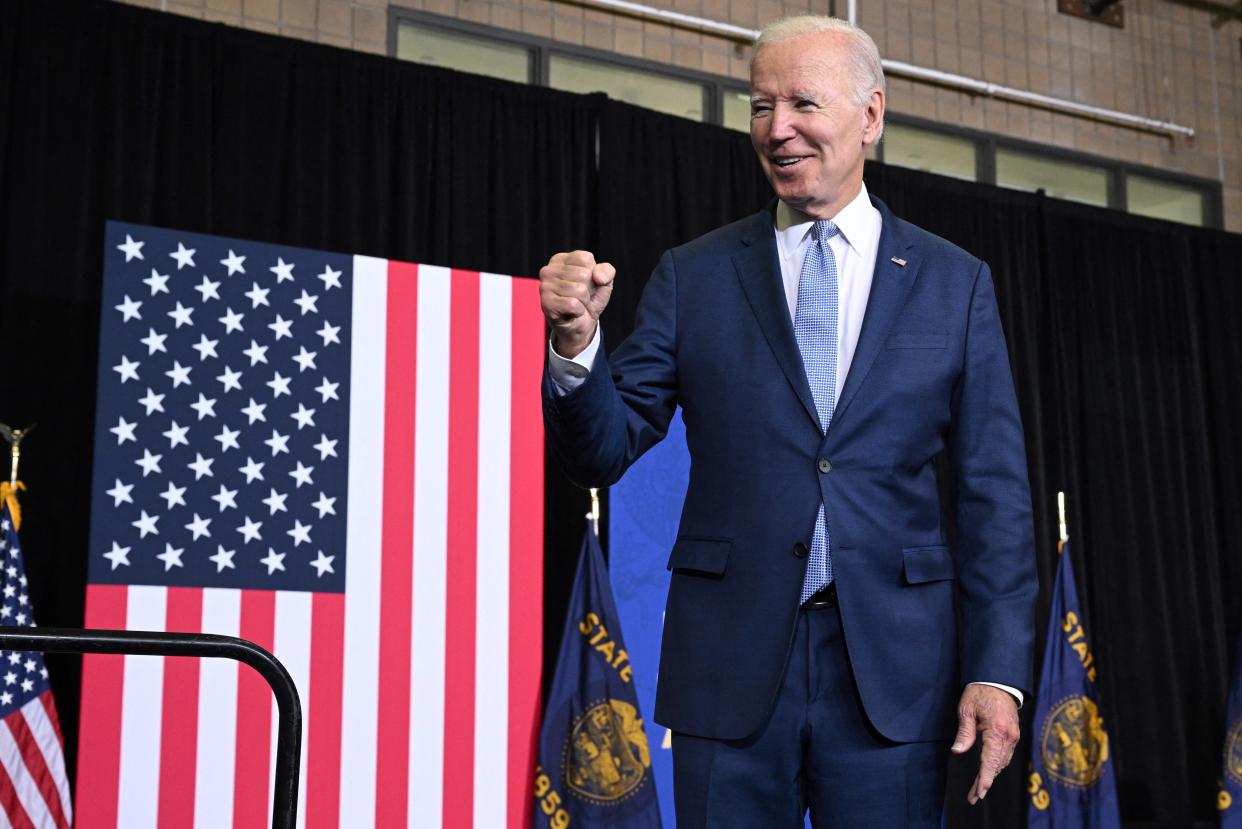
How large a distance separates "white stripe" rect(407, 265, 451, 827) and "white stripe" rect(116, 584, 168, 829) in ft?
2.40

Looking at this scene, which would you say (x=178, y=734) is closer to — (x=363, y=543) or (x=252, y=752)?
(x=252, y=752)

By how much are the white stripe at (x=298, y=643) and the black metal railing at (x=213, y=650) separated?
2196 millimetres

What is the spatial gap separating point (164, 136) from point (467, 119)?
1.15 metres

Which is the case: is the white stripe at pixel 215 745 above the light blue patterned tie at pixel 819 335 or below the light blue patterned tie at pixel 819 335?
below

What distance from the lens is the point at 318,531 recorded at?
159 inches

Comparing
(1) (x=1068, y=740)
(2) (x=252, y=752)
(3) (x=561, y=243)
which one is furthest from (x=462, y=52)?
(1) (x=1068, y=740)

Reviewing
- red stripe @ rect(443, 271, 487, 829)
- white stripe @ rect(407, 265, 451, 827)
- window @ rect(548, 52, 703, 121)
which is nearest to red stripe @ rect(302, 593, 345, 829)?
white stripe @ rect(407, 265, 451, 827)

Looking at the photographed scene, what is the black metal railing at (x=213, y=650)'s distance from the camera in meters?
1.70

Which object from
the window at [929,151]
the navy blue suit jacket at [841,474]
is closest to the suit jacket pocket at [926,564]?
the navy blue suit jacket at [841,474]

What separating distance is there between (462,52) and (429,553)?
2.63 meters

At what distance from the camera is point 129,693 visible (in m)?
3.71

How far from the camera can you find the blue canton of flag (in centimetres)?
384

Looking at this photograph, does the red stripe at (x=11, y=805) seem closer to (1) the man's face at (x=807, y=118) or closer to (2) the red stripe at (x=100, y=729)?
(2) the red stripe at (x=100, y=729)

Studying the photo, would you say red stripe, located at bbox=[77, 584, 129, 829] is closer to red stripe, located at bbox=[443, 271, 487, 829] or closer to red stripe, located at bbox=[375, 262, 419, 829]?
red stripe, located at bbox=[375, 262, 419, 829]
